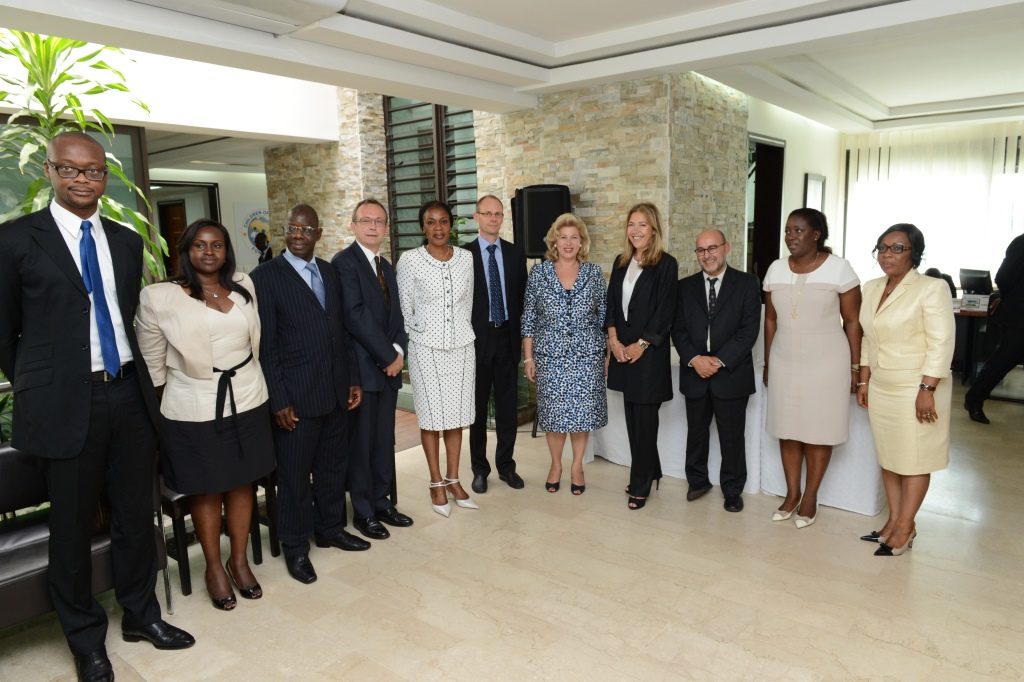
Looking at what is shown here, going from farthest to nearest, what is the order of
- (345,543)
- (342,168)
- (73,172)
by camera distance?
(342,168) → (345,543) → (73,172)

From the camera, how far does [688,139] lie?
634 cm

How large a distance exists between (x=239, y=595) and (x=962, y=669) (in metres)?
3.04

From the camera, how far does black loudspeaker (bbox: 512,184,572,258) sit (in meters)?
6.43

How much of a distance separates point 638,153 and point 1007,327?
11.1ft

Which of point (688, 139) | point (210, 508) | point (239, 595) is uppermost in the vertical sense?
point (688, 139)

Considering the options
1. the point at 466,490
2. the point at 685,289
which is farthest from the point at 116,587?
the point at 685,289

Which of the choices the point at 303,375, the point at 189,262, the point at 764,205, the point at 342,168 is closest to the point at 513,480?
the point at 303,375

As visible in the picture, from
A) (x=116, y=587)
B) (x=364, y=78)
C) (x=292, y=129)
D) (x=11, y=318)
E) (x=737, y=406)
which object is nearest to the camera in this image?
(x=11, y=318)

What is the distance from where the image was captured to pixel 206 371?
9.18 ft

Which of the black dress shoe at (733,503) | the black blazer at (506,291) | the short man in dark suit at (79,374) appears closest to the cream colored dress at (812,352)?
the black dress shoe at (733,503)

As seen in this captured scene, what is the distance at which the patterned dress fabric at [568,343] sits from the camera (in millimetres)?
4074

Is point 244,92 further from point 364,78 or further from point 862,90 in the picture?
point 862,90

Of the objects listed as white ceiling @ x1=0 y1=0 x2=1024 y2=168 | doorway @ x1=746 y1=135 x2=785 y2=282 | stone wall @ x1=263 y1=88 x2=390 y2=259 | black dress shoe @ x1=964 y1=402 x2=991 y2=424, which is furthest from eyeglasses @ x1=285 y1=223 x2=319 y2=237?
doorway @ x1=746 y1=135 x2=785 y2=282

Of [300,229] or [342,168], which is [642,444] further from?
[342,168]
